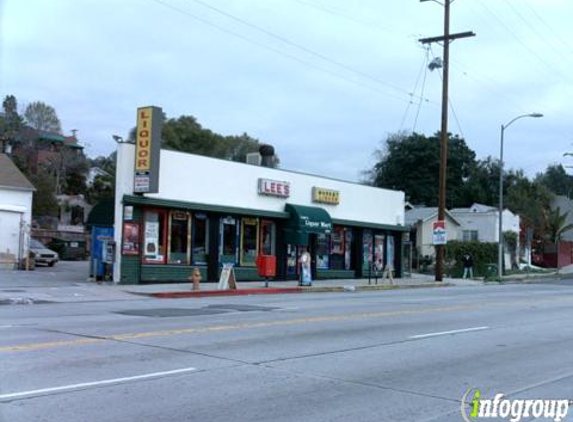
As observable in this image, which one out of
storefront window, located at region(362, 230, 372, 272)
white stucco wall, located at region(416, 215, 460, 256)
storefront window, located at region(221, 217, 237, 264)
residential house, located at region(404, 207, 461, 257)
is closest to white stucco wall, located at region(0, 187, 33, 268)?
storefront window, located at region(221, 217, 237, 264)

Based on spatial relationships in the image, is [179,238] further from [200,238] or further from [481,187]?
[481,187]

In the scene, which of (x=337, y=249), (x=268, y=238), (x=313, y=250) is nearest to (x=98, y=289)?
(x=268, y=238)

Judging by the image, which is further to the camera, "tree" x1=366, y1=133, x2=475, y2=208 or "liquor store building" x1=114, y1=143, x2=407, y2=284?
"tree" x1=366, y1=133, x2=475, y2=208

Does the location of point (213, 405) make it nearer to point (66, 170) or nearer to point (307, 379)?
point (307, 379)

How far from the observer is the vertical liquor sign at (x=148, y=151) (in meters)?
25.1

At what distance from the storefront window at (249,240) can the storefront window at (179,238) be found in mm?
3108

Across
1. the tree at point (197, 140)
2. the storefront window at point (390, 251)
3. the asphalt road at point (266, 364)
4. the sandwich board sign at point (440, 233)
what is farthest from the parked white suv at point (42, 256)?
the tree at point (197, 140)

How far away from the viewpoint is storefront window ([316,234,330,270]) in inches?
1348

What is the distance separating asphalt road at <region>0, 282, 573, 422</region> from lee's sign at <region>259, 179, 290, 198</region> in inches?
546

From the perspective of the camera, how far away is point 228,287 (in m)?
24.9

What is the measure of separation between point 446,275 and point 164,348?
37.8 m

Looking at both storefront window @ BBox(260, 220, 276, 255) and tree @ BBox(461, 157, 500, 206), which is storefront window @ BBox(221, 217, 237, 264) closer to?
storefront window @ BBox(260, 220, 276, 255)

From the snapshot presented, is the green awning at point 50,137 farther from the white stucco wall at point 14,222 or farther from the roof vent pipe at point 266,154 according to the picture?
the roof vent pipe at point 266,154

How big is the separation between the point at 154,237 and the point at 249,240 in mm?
5378
